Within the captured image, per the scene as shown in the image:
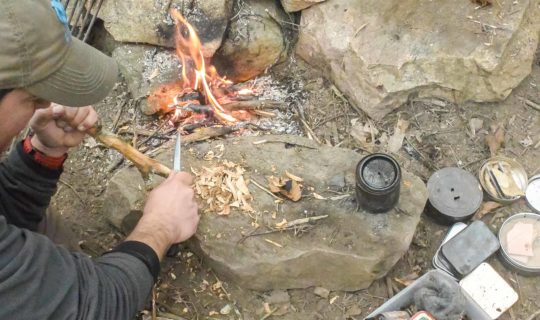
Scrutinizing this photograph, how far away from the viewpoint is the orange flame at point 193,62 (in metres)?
4.52

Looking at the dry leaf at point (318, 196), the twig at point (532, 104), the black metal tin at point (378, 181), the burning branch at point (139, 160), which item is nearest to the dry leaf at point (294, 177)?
the dry leaf at point (318, 196)

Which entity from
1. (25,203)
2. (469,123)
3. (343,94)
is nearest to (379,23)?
(343,94)

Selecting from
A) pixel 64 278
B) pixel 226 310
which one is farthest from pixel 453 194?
pixel 64 278

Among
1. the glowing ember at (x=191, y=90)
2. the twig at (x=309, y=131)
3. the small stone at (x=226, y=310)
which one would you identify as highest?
the glowing ember at (x=191, y=90)

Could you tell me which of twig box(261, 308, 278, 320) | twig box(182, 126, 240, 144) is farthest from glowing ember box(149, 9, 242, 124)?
twig box(261, 308, 278, 320)

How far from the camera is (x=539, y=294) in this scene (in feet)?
12.4

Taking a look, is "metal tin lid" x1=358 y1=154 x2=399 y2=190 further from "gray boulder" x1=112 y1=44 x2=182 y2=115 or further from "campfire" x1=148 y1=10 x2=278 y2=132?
"gray boulder" x1=112 y1=44 x2=182 y2=115

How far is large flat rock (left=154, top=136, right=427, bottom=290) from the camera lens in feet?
11.4

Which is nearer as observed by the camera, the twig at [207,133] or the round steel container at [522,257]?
the round steel container at [522,257]

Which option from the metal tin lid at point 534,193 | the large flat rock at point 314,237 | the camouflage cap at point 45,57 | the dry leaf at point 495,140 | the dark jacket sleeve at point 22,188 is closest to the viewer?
the camouflage cap at point 45,57

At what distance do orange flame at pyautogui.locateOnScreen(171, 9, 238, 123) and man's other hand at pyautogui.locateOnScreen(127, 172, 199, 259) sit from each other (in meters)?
1.28

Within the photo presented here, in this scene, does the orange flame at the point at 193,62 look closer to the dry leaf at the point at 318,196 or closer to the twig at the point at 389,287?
the dry leaf at the point at 318,196

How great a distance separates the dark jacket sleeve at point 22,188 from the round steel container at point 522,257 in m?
3.11

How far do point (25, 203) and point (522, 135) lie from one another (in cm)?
377
